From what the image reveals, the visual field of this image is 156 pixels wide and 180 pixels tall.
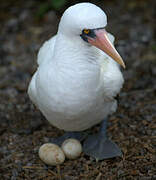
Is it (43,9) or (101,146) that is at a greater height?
(43,9)

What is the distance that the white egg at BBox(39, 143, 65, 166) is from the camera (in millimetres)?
3598

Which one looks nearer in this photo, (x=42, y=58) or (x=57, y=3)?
(x=42, y=58)

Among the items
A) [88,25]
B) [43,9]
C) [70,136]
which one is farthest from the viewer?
[43,9]

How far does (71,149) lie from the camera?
145 inches

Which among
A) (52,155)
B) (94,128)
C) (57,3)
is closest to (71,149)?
(52,155)

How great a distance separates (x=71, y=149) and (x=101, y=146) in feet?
1.44

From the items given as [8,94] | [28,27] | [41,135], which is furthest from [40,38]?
[41,135]

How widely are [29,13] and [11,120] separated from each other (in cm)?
290

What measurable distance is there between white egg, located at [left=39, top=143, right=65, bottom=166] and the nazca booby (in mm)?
252

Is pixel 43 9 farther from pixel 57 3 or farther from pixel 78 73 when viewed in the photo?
pixel 78 73

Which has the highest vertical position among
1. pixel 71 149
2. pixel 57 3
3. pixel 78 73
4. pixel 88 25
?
pixel 88 25

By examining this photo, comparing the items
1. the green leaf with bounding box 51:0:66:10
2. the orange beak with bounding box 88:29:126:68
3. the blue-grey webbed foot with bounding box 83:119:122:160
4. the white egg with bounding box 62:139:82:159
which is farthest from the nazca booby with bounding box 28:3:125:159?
the green leaf with bounding box 51:0:66:10

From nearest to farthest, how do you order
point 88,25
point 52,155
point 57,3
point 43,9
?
point 88,25 → point 52,155 → point 57,3 → point 43,9

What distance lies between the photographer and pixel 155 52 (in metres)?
5.59
